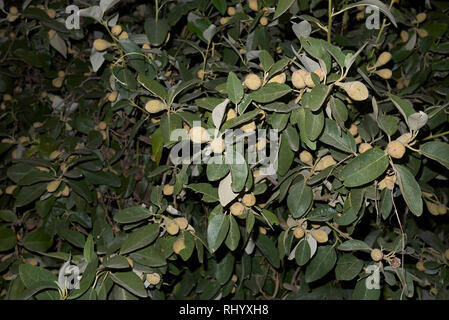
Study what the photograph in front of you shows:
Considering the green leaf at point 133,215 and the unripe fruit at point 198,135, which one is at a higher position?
the unripe fruit at point 198,135

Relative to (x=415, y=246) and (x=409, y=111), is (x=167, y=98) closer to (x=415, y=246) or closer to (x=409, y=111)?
(x=409, y=111)

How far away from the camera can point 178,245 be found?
2.95ft

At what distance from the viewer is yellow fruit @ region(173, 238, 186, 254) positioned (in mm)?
894

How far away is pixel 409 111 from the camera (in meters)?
0.73

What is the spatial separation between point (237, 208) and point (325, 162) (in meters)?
0.25

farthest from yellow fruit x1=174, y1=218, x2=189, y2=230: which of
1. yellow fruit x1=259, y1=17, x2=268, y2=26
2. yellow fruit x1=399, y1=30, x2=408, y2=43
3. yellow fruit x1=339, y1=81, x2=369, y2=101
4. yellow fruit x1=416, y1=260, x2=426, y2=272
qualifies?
yellow fruit x1=399, y1=30, x2=408, y2=43

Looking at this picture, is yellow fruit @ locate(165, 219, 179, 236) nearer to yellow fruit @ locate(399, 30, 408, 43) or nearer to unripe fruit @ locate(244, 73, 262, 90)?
unripe fruit @ locate(244, 73, 262, 90)

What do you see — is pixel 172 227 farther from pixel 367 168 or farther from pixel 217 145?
pixel 367 168

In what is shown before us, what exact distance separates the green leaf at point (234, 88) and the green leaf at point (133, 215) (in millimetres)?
392

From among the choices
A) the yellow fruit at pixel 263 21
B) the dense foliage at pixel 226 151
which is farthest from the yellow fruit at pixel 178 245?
the yellow fruit at pixel 263 21

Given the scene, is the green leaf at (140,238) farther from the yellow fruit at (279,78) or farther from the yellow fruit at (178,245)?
the yellow fruit at (279,78)

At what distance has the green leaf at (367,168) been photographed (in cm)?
70

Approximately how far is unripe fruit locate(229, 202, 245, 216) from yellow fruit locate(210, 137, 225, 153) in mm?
192
